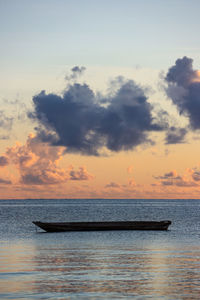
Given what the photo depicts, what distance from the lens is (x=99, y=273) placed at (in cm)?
3838

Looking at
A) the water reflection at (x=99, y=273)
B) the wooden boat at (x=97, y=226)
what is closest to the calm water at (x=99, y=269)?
the water reflection at (x=99, y=273)

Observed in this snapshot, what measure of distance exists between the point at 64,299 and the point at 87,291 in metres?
2.42

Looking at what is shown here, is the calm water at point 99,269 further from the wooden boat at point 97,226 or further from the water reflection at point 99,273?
the wooden boat at point 97,226

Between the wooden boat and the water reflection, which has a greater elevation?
the wooden boat

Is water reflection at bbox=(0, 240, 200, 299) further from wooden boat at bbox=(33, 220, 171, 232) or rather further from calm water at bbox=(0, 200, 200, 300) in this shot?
wooden boat at bbox=(33, 220, 171, 232)

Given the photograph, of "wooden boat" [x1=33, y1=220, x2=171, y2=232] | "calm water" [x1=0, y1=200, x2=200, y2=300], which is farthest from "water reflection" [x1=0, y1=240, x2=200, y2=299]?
"wooden boat" [x1=33, y1=220, x2=171, y2=232]

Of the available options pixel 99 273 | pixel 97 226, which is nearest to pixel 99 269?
pixel 99 273

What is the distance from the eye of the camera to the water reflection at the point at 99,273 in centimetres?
3153

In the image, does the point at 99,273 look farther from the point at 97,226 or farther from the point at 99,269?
the point at 97,226

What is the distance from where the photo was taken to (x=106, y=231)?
271 ft

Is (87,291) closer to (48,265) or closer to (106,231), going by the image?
(48,265)

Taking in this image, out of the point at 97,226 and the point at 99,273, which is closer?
the point at 99,273

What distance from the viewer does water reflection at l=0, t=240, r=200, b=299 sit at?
103ft

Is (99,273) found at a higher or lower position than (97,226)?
lower
